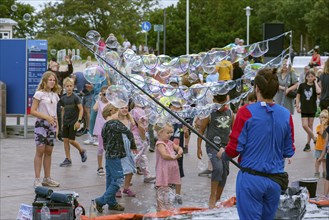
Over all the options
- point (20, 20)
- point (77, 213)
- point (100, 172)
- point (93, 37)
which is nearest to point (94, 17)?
point (20, 20)

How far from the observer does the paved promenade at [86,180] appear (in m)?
9.24

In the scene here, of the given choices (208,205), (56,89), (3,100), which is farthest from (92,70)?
(3,100)

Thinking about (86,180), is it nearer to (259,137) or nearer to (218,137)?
(218,137)

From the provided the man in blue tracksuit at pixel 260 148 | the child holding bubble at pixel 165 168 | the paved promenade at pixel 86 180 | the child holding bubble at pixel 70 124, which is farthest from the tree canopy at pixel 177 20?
the man in blue tracksuit at pixel 260 148

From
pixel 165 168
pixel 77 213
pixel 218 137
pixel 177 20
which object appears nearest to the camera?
pixel 77 213

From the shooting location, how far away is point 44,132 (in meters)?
10.0

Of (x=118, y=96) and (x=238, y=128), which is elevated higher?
(x=118, y=96)

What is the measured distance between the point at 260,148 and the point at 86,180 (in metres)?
5.41

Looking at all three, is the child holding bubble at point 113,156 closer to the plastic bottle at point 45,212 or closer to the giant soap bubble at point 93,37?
the giant soap bubble at point 93,37

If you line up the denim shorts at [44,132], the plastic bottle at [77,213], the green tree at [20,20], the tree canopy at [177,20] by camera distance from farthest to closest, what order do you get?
the tree canopy at [177,20], the green tree at [20,20], the denim shorts at [44,132], the plastic bottle at [77,213]

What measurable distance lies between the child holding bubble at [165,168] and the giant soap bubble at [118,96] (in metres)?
0.48

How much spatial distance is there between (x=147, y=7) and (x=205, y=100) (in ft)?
147

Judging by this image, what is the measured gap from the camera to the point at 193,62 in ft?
31.9

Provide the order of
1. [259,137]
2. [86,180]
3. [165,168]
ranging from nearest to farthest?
[259,137]
[165,168]
[86,180]
